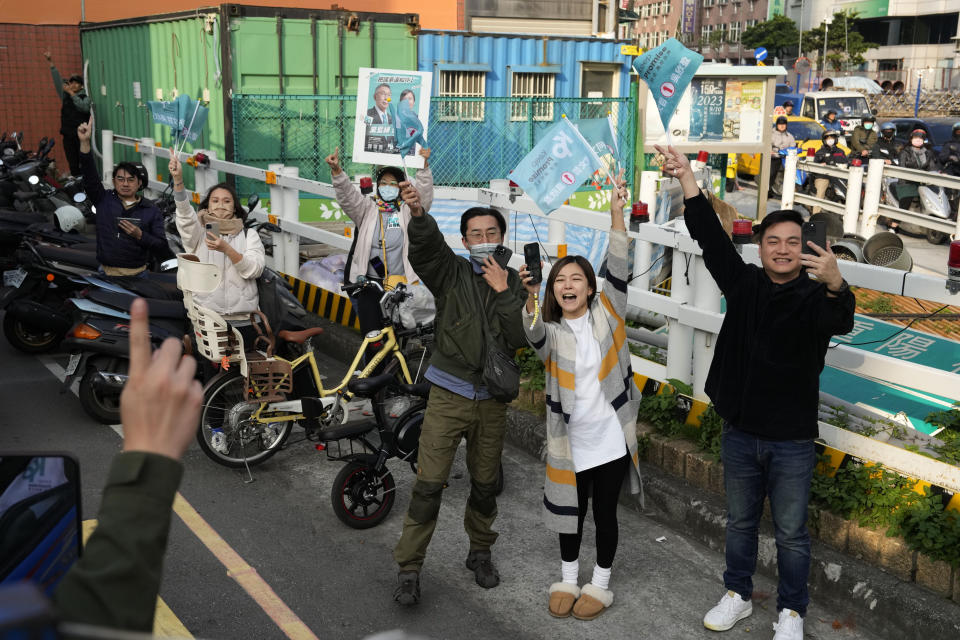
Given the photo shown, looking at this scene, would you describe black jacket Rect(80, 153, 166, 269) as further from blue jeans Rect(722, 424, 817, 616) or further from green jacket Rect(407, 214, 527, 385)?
blue jeans Rect(722, 424, 817, 616)

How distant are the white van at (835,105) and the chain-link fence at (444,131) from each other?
38.5ft

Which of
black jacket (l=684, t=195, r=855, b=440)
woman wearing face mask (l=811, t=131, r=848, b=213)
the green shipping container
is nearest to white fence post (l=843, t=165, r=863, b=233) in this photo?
woman wearing face mask (l=811, t=131, r=848, b=213)

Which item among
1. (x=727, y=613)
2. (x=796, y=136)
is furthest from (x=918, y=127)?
(x=727, y=613)

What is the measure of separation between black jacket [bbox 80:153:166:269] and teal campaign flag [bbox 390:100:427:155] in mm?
1890

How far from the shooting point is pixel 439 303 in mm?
4617

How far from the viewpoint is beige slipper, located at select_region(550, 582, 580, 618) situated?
454cm

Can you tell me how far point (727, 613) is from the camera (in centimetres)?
441

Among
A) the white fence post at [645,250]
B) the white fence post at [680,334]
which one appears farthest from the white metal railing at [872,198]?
the white fence post at [680,334]

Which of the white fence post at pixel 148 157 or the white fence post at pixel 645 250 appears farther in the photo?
the white fence post at pixel 148 157

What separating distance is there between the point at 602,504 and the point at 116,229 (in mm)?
4444

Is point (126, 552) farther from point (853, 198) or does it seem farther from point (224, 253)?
point (853, 198)

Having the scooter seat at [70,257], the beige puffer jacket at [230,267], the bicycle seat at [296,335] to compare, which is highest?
the beige puffer jacket at [230,267]

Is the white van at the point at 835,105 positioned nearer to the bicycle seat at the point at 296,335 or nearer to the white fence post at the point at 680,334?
the white fence post at the point at 680,334

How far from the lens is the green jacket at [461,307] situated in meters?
4.45
